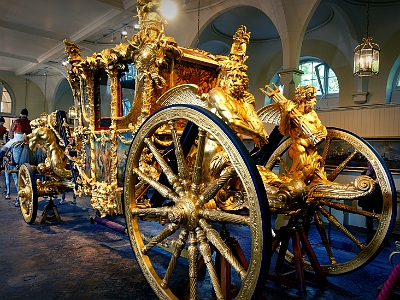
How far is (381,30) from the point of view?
867 centimetres

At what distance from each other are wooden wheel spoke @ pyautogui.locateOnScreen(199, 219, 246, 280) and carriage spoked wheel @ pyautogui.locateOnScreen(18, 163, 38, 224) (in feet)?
11.7

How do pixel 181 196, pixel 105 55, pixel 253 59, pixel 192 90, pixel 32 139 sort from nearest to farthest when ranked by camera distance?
pixel 181 196, pixel 192 90, pixel 105 55, pixel 32 139, pixel 253 59

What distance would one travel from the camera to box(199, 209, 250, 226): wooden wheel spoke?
6.28ft

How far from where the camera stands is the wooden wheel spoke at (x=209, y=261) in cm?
203

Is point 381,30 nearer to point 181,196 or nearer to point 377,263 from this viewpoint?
point 377,263

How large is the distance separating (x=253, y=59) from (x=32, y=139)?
8.05m

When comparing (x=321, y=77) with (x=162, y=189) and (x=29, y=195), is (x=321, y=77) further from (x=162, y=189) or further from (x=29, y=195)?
(x=162, y=189)

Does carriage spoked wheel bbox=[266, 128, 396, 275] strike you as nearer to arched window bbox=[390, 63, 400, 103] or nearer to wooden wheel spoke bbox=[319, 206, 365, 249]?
wooden wheel spoke bbox=[319, 206, 365, 249]

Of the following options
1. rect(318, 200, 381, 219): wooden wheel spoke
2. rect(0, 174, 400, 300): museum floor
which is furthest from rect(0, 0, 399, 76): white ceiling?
rect(318, 200, 381, 219): wooden wheel spoke

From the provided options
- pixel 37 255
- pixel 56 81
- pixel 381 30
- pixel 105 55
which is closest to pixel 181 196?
pixel 105 55

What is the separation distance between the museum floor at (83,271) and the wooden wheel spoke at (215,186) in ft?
3.64

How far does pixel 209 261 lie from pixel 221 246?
138 millimetres

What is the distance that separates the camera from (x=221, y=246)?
2.02 metres

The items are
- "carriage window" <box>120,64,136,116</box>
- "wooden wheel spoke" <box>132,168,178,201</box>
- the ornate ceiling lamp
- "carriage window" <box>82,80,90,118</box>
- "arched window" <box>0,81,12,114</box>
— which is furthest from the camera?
"arched window" <box>0,81,12,114</box>
